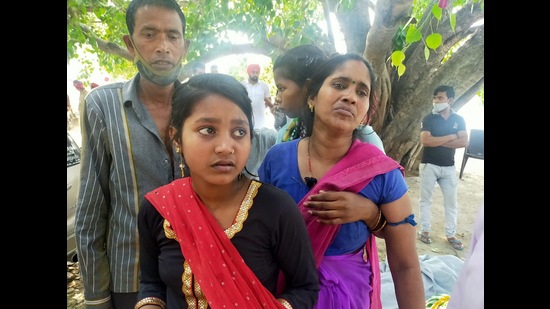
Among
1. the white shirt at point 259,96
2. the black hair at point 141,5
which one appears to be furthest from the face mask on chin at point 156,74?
the white shirt at point 259,96

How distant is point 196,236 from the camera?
→ 114cm

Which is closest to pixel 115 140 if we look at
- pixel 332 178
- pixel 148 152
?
pixel 148 152

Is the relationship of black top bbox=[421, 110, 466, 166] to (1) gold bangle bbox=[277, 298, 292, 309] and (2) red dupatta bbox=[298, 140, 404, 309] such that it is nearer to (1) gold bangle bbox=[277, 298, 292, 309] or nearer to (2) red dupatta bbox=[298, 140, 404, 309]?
(2) red dupatta bbox=[298, 140, 404, 309]

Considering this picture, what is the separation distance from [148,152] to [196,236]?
545 mm

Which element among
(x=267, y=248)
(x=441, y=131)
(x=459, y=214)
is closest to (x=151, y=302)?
(x=267, y=248)

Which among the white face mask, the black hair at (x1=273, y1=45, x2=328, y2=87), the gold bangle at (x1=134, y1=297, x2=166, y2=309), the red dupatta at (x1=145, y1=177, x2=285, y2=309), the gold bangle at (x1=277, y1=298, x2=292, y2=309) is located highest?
the white face mask

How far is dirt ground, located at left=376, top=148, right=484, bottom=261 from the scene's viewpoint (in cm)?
484

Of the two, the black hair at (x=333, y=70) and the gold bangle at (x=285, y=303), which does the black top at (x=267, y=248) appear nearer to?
the gold bangle at (x=285, y=303)

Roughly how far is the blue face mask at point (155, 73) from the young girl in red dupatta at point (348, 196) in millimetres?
609

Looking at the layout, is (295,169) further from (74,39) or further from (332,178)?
(74,39)

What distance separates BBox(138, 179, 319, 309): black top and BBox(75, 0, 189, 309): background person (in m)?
0.34

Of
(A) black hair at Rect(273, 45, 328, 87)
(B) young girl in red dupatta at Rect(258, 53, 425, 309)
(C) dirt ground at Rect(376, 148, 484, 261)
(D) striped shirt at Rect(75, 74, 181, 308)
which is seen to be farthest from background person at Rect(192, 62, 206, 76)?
(B) young girl in red dupatta at Rect(258, 53, 425, 309)

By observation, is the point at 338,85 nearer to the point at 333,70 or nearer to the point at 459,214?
the point at 333,70

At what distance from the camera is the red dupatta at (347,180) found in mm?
1329
